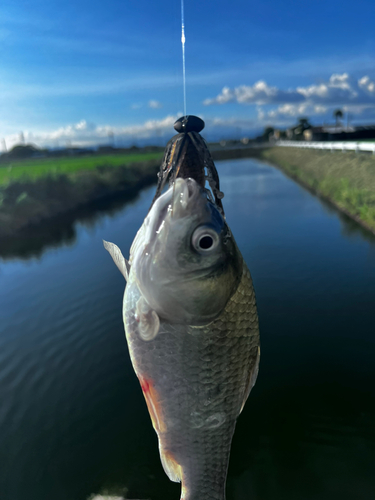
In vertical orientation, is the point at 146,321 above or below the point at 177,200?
below

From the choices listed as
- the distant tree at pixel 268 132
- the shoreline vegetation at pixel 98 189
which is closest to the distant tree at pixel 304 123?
the distant tree at pixel 268 132

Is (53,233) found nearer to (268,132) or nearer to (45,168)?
(45,168)

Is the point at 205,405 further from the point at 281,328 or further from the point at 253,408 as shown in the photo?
the point at 281,328

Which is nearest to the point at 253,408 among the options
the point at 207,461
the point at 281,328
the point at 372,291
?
the point at 281,328

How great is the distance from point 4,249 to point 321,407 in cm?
1264

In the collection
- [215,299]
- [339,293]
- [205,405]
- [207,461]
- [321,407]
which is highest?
[215,299]

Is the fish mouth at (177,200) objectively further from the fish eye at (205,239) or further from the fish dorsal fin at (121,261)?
the fish dorsal fin at (121,261)

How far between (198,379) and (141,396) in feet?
12.9

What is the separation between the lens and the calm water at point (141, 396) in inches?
159

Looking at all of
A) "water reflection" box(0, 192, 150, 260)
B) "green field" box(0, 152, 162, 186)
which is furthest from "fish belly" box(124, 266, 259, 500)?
"water reflection" box(0, 192, 150, 260)

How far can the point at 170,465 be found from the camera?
185 centimetres

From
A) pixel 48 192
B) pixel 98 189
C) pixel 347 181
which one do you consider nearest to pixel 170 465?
pixel 347 181

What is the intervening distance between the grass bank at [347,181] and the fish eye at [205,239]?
41.2 feet

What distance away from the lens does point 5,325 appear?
7227 mm
